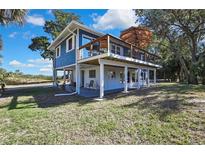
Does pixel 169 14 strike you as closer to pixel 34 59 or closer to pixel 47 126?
pixel 47 126

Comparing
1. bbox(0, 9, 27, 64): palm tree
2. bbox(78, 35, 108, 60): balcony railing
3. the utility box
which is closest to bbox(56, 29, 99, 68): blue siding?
bbox(78, 35, 108, 60): balcony railing

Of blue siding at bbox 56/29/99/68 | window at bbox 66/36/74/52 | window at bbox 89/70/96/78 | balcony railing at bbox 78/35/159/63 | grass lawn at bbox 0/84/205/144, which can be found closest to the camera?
grass lawn at bbox 0/84/205/144

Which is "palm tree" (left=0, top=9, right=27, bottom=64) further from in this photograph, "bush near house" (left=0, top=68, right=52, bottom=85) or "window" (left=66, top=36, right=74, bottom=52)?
"bush near house" (left=0, top=68, right=52, bottom=85)

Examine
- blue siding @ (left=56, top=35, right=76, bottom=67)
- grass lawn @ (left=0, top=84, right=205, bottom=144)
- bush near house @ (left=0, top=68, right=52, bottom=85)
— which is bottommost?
grass lawn @ (left=0, top=84, right=205, bottom=144)

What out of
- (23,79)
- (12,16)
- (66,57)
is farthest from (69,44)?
(23,79)

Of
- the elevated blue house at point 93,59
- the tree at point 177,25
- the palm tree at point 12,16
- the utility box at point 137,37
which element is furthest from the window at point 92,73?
the utility box at point 137,37

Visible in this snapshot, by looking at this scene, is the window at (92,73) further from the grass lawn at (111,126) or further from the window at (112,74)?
the grass lawn at (111,126)

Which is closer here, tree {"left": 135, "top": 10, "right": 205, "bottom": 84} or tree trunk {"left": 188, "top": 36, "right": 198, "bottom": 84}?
tree {"left": 135, "top": 10, "right": 205, "bottom": 84}

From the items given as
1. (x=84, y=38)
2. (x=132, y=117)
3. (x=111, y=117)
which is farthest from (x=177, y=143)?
(x=84, y=38)

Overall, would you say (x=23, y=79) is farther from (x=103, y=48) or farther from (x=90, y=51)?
(x=90, y=51)

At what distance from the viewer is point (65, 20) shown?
28703 mm

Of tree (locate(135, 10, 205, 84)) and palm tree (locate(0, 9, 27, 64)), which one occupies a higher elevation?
tree (locate(135, 10, 205, 84))
